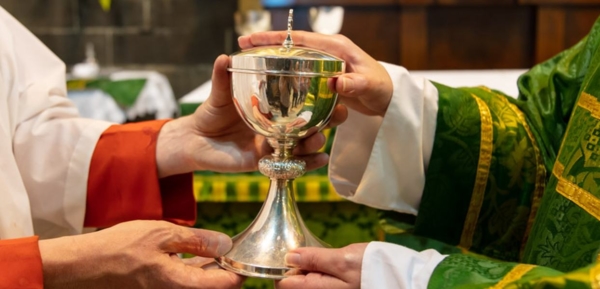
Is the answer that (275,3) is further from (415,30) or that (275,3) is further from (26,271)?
(26,271)

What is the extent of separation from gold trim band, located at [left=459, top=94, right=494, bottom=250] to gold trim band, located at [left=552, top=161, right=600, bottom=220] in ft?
0.72

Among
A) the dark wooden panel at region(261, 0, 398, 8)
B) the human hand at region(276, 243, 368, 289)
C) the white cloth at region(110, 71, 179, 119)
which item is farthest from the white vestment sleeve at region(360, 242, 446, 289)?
the white cloth at region(110, 71, 179, 119)

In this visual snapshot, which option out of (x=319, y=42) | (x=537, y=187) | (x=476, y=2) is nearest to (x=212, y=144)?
(x=319, y=42)

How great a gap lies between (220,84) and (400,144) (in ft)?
1.02

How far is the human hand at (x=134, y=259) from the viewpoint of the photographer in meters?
0.94

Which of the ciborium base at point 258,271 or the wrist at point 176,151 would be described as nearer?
the ciborium base at point 258,271

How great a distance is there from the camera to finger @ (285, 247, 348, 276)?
0.91 metres

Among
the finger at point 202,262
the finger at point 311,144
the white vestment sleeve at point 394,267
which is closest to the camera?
the white vestment sleeve at point 394,267

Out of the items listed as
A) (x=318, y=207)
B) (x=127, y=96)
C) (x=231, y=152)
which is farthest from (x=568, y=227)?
(x=127, y=96)

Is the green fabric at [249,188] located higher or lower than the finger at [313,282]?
lower

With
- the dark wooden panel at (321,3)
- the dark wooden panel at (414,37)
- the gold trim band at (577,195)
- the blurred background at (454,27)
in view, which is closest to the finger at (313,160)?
the gold trim band at (577,195)

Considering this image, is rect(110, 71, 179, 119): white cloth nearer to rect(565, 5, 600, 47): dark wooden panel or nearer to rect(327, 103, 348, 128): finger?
rect(565, 5, 600, 47): dark wooden panel

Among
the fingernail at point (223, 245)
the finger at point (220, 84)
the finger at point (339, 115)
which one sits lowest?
the fingernail at point (223, 245)

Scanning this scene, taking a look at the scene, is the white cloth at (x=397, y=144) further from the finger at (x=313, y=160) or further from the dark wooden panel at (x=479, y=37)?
the dark wooden panel at (x=479, y=37)
